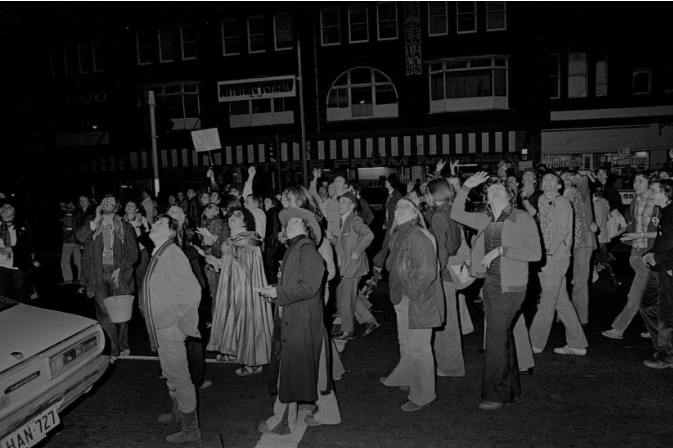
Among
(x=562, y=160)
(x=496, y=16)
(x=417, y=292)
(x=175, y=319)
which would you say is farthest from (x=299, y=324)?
(x=496, y=16)

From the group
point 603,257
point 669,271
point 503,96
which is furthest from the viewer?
point 503,96

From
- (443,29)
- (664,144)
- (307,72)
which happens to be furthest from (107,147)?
(664,144)

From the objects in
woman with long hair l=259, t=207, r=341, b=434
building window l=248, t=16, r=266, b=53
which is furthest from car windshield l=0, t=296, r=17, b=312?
building window l=248, t=16, r=266, b=53

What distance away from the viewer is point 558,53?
25859 millimetres

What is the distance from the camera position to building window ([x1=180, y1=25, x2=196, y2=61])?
98.8 ft

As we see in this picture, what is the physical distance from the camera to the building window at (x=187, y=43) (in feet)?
98.8

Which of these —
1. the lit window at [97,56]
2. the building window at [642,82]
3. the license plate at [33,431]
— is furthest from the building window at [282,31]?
the license plate at [33,431]

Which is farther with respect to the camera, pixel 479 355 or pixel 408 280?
pixel 479 355

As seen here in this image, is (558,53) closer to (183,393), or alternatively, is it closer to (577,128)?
(577,128)

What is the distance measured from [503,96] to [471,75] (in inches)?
73.0

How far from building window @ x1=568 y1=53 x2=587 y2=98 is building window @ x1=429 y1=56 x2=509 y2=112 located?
2.94m

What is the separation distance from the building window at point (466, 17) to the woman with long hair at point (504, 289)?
932 inches

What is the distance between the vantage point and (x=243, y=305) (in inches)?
223

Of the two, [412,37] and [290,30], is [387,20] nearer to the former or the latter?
[412,37]
